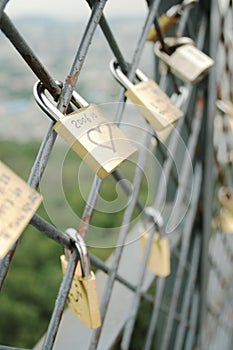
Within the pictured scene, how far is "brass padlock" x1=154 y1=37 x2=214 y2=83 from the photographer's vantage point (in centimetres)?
60

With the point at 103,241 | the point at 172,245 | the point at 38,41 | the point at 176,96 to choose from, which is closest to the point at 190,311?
the point at 172,245

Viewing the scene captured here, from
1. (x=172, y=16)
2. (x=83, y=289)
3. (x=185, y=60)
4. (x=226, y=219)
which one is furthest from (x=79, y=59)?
(x=226, y=219)

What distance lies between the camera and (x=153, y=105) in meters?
0.47


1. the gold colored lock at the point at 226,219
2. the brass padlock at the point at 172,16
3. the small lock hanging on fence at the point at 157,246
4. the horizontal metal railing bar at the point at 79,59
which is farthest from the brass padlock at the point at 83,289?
the gold colored lock at the point at 226,219

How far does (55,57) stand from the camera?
8.02 feet

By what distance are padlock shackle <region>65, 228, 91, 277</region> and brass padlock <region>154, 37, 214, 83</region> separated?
27 cm

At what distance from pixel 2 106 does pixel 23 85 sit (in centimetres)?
14

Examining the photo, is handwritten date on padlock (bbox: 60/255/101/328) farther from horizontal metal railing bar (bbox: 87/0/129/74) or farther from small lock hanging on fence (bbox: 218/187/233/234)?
small lock hanging on fence (bbox: 218/187/233/234)

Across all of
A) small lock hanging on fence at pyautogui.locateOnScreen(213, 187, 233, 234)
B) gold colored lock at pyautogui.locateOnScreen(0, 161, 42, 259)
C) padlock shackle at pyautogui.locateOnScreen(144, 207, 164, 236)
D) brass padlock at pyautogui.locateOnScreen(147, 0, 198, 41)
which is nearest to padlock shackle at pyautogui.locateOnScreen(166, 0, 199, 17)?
brass padlock at pyautogui.locateOnScreen(147, 0, 198, 41)

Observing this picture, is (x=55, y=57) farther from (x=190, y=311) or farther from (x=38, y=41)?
(x=190, y=311)

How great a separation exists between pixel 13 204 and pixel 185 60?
1.30 feet

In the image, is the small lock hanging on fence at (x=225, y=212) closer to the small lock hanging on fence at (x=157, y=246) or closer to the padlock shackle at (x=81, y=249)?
the small lock hanging on fence at (x=157, y=246)

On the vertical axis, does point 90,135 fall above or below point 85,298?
above

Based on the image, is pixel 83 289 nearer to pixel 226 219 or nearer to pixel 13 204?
pixel 13 204
